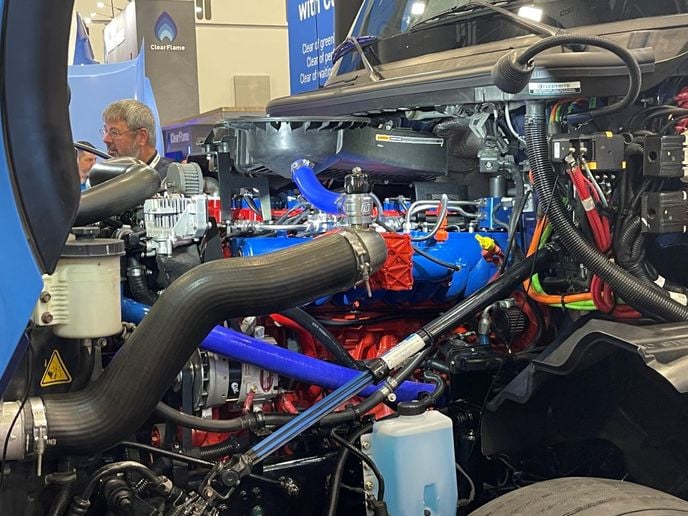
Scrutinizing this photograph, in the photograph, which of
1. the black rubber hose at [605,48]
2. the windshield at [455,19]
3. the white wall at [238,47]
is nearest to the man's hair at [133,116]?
the windshield at [455,19]

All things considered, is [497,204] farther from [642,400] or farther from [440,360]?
[642,400]

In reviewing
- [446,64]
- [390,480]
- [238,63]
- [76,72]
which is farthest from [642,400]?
[238,63]

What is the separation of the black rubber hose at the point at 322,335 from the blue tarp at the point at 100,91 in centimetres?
560

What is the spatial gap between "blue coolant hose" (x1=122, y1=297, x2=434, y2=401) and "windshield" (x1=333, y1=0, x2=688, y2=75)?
116 cm

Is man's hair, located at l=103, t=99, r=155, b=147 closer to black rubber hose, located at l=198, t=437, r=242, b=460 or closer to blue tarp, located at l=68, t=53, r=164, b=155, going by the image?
blue tarp, located at l=68, t=53, r=164, b=155

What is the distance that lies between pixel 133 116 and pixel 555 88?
12.2 ft

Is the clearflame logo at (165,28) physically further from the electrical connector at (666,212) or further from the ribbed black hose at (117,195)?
the electrical connector at (666,212)

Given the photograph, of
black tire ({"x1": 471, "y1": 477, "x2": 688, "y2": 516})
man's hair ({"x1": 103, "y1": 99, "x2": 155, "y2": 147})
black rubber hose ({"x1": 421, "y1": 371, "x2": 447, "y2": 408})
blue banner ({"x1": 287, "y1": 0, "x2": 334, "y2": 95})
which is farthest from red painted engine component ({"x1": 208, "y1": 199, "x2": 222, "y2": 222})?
blue banner ({"x1": 287, "y1": 0, "x2": 334, "y2": 95})

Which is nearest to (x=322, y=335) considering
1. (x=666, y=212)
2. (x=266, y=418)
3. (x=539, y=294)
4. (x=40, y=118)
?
(x=266, y=418)

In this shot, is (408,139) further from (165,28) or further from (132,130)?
(165,28)

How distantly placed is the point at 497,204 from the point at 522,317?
1.34ft

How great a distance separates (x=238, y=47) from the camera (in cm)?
1195

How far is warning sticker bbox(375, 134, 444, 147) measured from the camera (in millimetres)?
2529

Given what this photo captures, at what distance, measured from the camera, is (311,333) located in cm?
225
